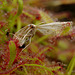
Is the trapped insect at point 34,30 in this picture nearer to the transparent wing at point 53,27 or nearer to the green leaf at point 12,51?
the transparent wing at point 53,27

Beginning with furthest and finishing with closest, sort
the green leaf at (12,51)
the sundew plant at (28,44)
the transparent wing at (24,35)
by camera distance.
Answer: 1. the transparent wing at (24,35)
2. the sundew plant at (28,44)
3. the green leaf at (12,51)

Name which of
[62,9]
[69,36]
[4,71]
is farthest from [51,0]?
[4,71]

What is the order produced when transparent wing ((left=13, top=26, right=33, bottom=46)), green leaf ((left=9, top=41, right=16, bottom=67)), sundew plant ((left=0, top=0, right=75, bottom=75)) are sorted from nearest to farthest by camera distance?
green leaf ((left=9, top=41, right=16, bottom=67)) → sundew plant ((left=0, top=0, right=75, bottom=75)) → transparent wing ((left=13, top=26, right=33, bottom=46))

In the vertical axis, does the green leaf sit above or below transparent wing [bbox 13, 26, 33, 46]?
below

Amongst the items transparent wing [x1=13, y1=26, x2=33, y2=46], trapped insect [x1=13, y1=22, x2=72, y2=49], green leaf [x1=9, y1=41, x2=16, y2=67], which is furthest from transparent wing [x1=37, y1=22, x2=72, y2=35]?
green leaf [x1=9, y1=41, x2=16, y2=67]

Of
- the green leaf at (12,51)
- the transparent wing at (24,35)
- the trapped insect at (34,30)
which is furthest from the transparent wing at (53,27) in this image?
the green leaf at (12,51)

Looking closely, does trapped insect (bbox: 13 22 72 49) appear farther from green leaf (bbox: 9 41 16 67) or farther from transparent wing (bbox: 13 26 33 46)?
green leaf (bbox: 9 41 16 67)

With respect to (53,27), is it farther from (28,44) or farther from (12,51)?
(12,51)

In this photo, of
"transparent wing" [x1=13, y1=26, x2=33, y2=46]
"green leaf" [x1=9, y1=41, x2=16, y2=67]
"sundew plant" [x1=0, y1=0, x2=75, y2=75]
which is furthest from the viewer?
"transparent wing" [x1=13, y1=26, x2=33, y2=46]

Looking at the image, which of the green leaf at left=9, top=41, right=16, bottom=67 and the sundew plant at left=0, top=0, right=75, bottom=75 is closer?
the green leaf at left=9, top=41, right=16, bottom=67
